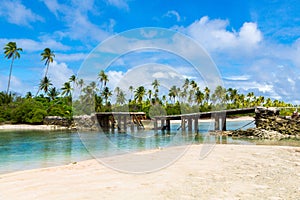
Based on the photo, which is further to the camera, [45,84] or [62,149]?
[45,84]

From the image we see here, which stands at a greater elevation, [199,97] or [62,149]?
[199,97]

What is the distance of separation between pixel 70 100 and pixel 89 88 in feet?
19.3

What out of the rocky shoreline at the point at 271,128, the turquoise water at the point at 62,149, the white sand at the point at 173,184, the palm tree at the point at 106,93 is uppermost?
the palm tree at the point at 106,93

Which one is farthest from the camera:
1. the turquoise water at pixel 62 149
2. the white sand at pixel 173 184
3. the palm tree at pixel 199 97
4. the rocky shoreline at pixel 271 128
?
the palm tree at pixel 199 97

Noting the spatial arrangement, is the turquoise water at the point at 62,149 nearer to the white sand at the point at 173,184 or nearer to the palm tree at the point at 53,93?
the white sand at the point at 173,184

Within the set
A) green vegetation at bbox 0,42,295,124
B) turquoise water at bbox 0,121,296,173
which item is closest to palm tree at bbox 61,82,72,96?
green vegetation at bbox 0,42,295,124

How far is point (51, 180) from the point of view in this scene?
840cm

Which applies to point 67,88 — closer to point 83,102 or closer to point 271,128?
point 83,102

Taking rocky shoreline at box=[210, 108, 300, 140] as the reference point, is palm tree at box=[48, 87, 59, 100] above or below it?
above

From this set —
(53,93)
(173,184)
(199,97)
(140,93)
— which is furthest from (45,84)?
(173,184)

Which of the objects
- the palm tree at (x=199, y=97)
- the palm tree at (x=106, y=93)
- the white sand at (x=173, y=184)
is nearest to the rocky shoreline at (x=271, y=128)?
the white sand at (x=173, y=184)

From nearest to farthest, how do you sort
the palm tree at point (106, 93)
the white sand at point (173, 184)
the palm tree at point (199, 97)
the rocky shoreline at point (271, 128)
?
the white sand at point (173, 184) < the rocky shoreline at point (271, 128) < the palm tree at point (106, 93) < the palm tree at point (199, 97)

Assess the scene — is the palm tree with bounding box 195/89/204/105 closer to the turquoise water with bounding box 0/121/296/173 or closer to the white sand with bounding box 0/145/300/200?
the turquoise water with bounding box 0/121/296/173

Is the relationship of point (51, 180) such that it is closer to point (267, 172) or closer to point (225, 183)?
point (225, 183)
